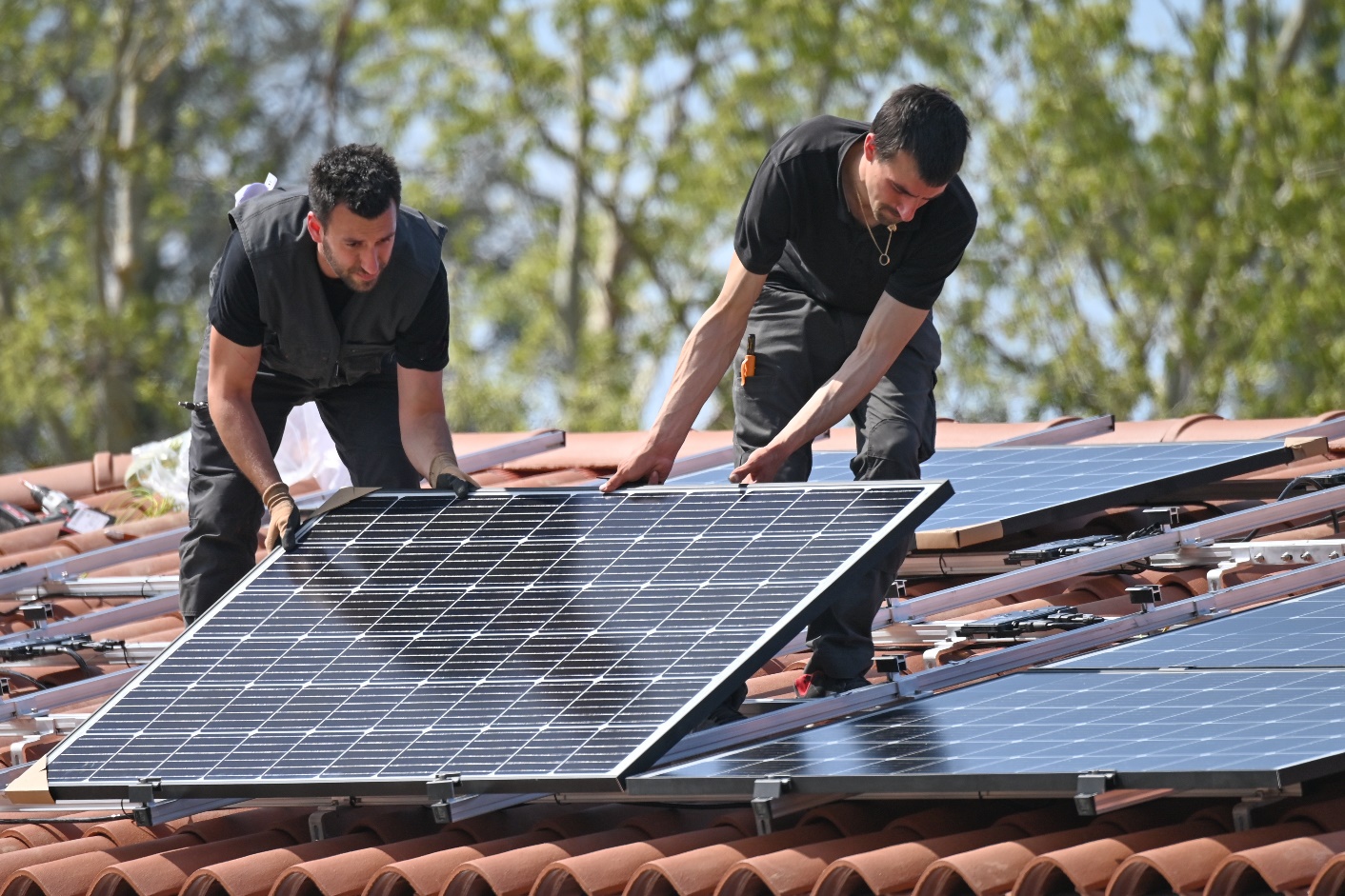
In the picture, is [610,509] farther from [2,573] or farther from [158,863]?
[2,573]

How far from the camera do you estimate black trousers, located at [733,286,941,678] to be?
22.0ft

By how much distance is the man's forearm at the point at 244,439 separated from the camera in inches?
273

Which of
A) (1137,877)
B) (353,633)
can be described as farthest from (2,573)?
(1137,877)

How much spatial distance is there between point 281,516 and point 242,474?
66cm

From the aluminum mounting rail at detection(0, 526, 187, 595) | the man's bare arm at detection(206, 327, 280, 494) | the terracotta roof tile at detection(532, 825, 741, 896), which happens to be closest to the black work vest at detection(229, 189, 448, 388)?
the man's bare arm at detection(206, 327, 280, 494)

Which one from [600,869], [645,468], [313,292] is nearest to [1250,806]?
[600,869]

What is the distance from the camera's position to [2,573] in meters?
9.88

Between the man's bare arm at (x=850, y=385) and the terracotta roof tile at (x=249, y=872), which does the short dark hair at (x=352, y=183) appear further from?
the terracotta roof tile at (x=249, y=872)

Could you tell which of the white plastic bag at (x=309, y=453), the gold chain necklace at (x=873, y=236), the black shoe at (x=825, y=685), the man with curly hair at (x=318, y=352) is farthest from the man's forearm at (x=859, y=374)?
the white plastic bag at (x=309, y=453)

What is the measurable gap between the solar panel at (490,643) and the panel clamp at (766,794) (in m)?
0.33

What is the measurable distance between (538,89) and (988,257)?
8129mm

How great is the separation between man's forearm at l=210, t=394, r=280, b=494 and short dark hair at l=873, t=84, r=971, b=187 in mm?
2396

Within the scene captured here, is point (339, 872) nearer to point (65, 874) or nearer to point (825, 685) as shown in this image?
point (65, 874)

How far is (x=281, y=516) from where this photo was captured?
22.0ft
